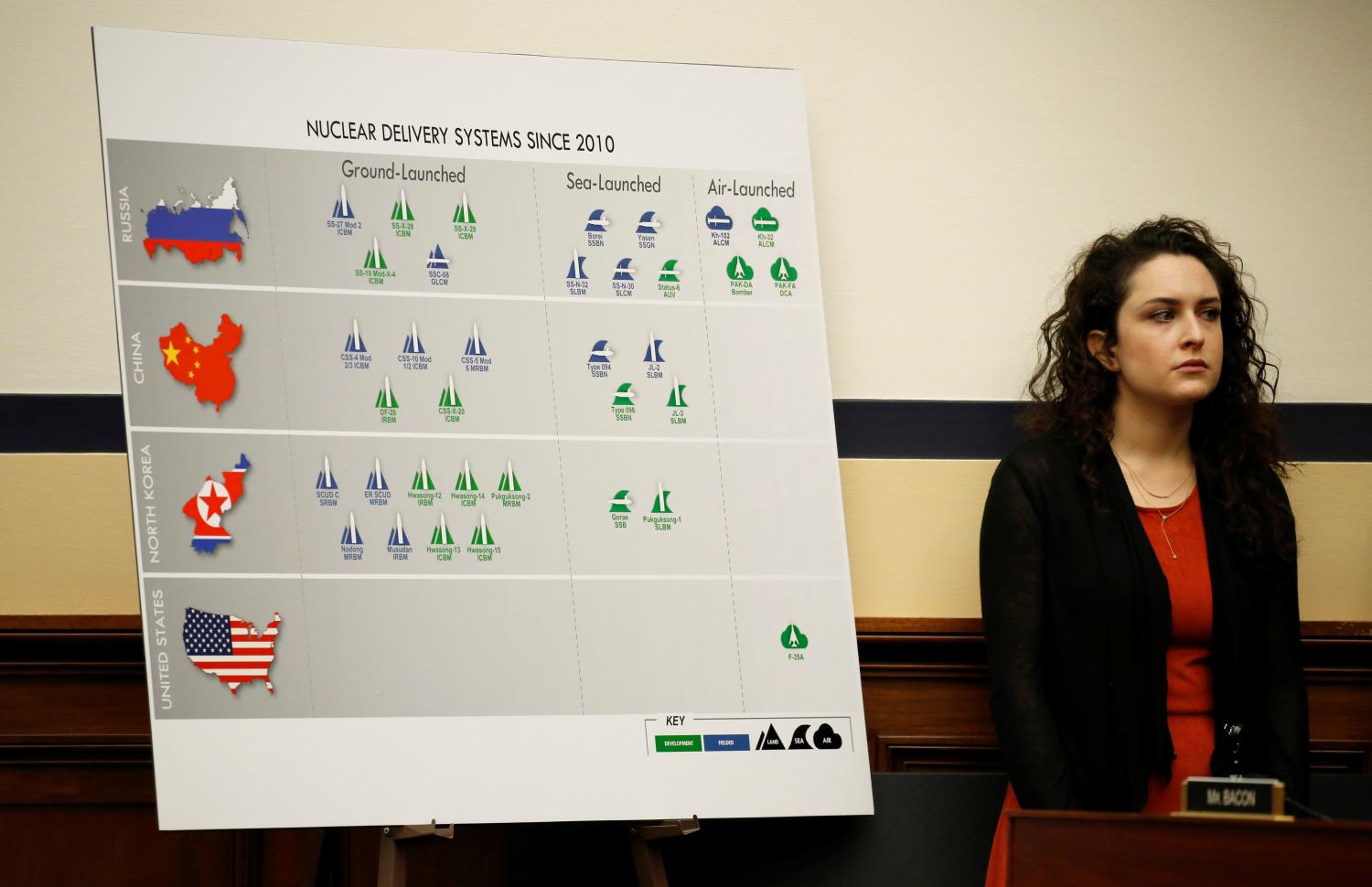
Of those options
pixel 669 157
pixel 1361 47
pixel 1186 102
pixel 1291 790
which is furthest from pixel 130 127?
pixel 1361 47

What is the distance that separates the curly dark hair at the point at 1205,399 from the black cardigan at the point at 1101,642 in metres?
0.04

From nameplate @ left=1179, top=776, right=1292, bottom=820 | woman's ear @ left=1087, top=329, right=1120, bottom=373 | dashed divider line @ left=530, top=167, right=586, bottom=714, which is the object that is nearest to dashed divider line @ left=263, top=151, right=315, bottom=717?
dashed divider line @ left=530, top=167, right=586, bottom=714

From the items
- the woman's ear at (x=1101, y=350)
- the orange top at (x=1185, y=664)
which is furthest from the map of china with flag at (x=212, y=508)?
the woman's ear at (x=1101, y=350)

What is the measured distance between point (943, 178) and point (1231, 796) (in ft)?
5.23

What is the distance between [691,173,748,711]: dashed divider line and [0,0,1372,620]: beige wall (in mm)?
448

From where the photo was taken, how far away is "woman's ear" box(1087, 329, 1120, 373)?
2391 mm

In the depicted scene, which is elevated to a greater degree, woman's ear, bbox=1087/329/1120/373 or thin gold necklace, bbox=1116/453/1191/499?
woman's ear, bbox=1087/329/1120/373

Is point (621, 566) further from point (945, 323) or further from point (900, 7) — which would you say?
point (900, 7)

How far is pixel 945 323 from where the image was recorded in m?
2.64

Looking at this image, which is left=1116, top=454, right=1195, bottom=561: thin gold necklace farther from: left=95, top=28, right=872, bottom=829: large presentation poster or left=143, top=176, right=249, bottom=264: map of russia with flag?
left=143, top=176, right=249, bottom=264: map of russia with flag

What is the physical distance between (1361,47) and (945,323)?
1.18 meters

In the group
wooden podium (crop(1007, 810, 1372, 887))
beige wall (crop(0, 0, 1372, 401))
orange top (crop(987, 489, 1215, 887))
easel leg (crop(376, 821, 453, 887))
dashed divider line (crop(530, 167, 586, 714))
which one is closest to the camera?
wooden podium (crop(1007, 810, 1372, 887))

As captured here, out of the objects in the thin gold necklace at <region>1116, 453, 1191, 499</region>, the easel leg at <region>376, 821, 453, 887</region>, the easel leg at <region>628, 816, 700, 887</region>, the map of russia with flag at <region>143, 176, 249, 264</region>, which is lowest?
the easel leg at <region>628, 816, 700, 887</region>

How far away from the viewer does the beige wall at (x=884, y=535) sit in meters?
2.38
